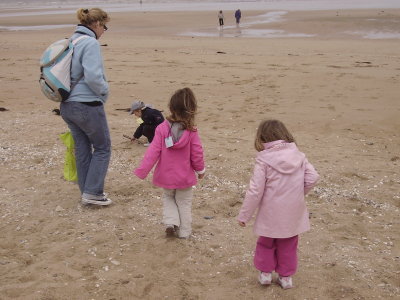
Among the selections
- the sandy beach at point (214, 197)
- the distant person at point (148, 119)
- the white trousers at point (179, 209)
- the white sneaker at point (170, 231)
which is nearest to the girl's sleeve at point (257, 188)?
the sandy beach at point (214, 197)

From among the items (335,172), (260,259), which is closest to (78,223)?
(260,259)

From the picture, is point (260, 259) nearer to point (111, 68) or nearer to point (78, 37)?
point (78, 37)

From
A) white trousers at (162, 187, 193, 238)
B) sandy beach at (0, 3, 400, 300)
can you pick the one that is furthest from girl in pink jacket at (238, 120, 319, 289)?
white trousers at (162, 187, 193, 238)

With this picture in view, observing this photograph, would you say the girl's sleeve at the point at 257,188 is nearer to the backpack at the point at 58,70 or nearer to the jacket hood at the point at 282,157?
the jacket hood at the point at 282,157

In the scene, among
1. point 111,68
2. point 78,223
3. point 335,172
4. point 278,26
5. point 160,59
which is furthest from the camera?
point 278,26

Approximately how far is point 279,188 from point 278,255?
1.84ft

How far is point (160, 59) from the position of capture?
15102mm

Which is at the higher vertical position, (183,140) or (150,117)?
(183,140)

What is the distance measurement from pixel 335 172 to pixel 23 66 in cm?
1079

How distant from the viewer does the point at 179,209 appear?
4.50 m

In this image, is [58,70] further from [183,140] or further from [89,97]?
[183,140]

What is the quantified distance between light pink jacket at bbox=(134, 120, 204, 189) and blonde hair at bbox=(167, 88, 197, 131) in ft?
0.27

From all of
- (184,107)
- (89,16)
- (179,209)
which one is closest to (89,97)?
(89,16)

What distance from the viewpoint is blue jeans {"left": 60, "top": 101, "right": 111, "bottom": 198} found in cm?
466
